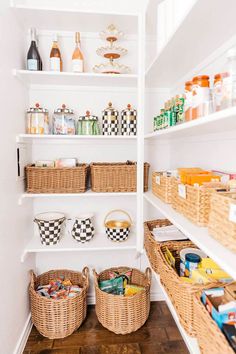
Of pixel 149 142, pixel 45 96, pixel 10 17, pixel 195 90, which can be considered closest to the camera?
pixel 195 90

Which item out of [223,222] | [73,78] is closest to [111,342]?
[223,222]

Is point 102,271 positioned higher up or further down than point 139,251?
further down

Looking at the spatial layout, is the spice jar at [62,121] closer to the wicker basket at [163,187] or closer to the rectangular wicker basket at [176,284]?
the wicker basket at [163,187]

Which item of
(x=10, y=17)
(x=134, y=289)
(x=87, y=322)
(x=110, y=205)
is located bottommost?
(x=87, y=322)

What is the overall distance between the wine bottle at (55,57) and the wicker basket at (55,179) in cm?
69

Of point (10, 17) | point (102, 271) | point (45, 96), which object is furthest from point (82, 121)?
point (102, 271)

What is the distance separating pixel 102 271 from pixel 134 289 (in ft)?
1.09

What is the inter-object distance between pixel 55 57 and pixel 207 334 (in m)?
1.80

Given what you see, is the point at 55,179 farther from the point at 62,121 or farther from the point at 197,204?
the point at 197,204

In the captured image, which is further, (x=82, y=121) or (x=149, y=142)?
(x=149, y=142)

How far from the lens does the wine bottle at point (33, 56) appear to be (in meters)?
1.83

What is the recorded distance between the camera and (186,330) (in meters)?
1.08

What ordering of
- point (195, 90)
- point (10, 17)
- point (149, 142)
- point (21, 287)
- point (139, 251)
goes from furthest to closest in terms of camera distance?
1. point (149, 142)
2. point (139, 251)
3. point (21, 287)
4. point (10, 17)
5. point (195, 90)

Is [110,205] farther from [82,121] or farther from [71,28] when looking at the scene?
[71,28]
